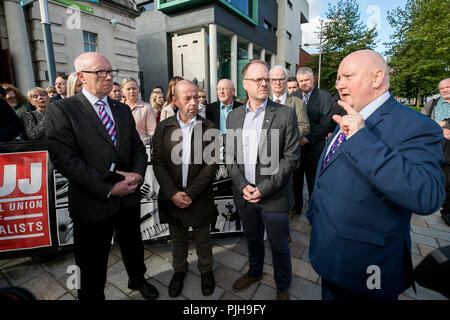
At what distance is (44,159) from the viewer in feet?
9.22

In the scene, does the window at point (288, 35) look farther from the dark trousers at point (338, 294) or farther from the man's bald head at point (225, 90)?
the dark trousers at point (338, 294)

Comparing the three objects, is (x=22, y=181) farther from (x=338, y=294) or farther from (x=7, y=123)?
(x=338, y=294)

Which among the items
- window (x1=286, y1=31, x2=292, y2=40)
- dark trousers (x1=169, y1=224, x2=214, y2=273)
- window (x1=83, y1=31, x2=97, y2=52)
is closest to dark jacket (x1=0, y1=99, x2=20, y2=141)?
dark trousers (x1=169, y1=224, x2=214, y2=273)

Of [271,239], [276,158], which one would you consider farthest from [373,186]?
[271,239]

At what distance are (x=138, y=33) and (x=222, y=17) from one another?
7224 mm

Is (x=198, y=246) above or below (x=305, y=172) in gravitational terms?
below

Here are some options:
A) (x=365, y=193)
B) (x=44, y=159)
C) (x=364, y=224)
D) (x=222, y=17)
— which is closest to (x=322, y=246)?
(x=364, y=224)

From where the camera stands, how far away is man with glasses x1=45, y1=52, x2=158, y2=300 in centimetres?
184

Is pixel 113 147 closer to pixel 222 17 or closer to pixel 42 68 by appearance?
pixel 42 68

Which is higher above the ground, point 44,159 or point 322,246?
point 44,159

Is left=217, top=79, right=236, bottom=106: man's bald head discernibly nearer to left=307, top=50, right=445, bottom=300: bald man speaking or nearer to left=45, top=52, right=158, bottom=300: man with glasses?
left=45, top=52, right=158, bottom=300: man with glasses

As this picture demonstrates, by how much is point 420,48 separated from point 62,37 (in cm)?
2063

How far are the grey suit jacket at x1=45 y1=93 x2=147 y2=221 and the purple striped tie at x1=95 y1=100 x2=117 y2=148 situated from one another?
0.04m

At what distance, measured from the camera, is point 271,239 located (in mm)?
2270
